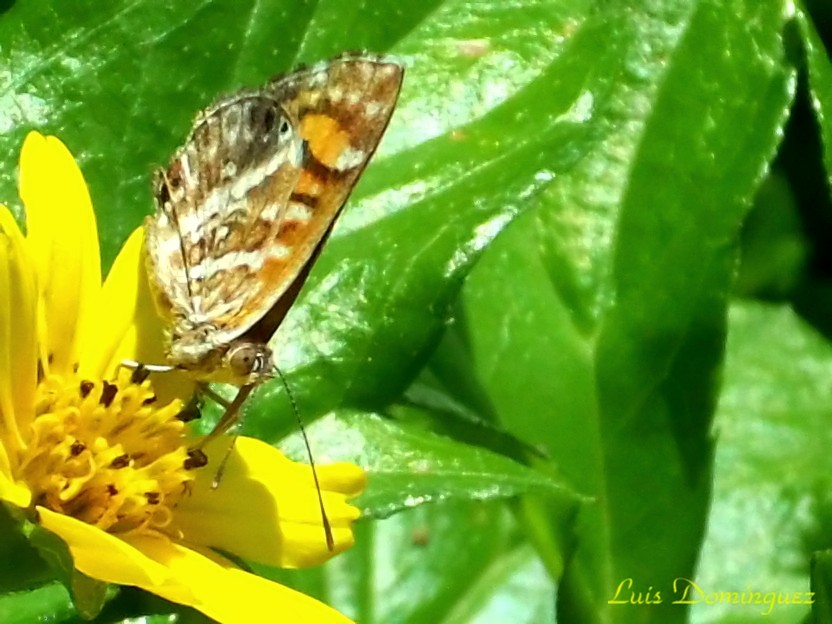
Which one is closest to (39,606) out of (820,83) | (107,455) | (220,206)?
(107,455)

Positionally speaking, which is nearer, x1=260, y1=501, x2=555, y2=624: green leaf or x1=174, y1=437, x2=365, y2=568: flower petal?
x1=174, y1=437, x2=365, y2=568: flower petal

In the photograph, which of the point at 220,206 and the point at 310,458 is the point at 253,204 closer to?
the point at 220,206

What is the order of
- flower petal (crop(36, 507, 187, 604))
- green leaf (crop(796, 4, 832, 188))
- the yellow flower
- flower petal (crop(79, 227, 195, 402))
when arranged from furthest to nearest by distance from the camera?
green leaf (crop(796, 4, 832, 188)) < flower petal (crop(79, 227, 195, 402)) < the yellow flower < flower petal (crop(36, 507, 187, 604))

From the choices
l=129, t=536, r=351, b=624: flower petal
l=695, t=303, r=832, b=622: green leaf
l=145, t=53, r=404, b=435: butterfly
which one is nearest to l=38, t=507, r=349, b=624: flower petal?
l=129, t=536, r=351, b=624: flower petal

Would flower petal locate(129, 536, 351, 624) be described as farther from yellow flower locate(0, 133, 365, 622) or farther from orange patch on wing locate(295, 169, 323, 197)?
orange patch on wing locate(295, 169, 323, 197)

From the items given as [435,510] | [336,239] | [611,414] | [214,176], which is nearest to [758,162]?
[611,414]

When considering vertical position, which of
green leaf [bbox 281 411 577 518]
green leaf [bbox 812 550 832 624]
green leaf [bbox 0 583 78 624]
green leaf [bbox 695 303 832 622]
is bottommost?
green leaf [bbox 695 303 832 622]

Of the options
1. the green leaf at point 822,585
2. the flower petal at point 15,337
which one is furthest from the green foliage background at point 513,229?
the flower petal at point 15,337
